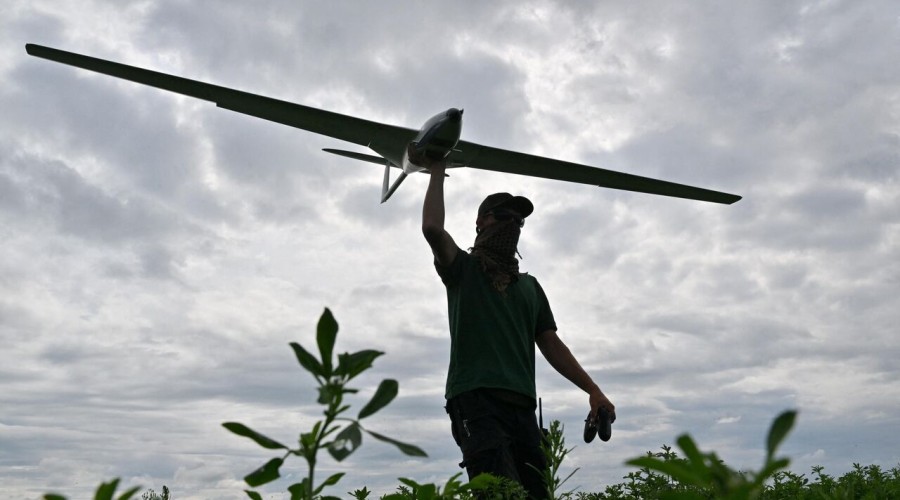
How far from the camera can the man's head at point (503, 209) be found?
5.62 m

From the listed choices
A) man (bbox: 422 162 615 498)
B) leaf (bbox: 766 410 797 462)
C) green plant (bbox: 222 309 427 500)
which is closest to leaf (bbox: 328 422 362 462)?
green plant (bbox: 222 309 427 500)

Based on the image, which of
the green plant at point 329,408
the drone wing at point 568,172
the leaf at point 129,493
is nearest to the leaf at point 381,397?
the green plant at point 329,408

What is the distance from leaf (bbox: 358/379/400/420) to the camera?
749 mm

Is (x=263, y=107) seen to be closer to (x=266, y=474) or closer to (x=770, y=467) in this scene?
(x=266, y=474)

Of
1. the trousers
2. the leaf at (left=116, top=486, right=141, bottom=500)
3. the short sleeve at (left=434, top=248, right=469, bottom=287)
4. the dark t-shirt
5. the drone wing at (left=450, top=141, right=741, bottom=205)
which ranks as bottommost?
the leaf at (left=116, top=486, right=141, bottom=500)

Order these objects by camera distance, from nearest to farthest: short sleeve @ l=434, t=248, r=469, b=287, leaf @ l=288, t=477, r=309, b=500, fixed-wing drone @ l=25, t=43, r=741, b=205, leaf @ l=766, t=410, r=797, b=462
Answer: leaf @ l=766, t=410, r=797, b=462, leaf @ l=288, t=477, r=309, b=500, short sleeve @ l=434, t=248, r=469, b=287, fixed-wing drone @ l=25, t=43, r=741, b=205

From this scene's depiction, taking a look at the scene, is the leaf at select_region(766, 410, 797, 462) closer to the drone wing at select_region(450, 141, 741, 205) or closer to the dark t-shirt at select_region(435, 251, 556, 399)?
the dark t-shirt at select_region(435, 251, 556, 399)

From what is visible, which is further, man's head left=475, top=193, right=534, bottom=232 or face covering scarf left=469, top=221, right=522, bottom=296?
man's head left=475, top=193, right=534, bottom=232

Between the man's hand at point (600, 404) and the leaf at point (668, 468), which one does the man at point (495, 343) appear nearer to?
the man's hand at point (600, 404)

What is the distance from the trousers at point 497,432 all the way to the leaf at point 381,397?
385cm

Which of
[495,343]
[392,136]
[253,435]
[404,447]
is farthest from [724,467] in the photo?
[392,136]

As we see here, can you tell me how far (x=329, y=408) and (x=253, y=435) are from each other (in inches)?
3.5

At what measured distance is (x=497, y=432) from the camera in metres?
4.61

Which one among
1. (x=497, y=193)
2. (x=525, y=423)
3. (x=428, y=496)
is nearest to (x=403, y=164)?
(x=497, y=193)
